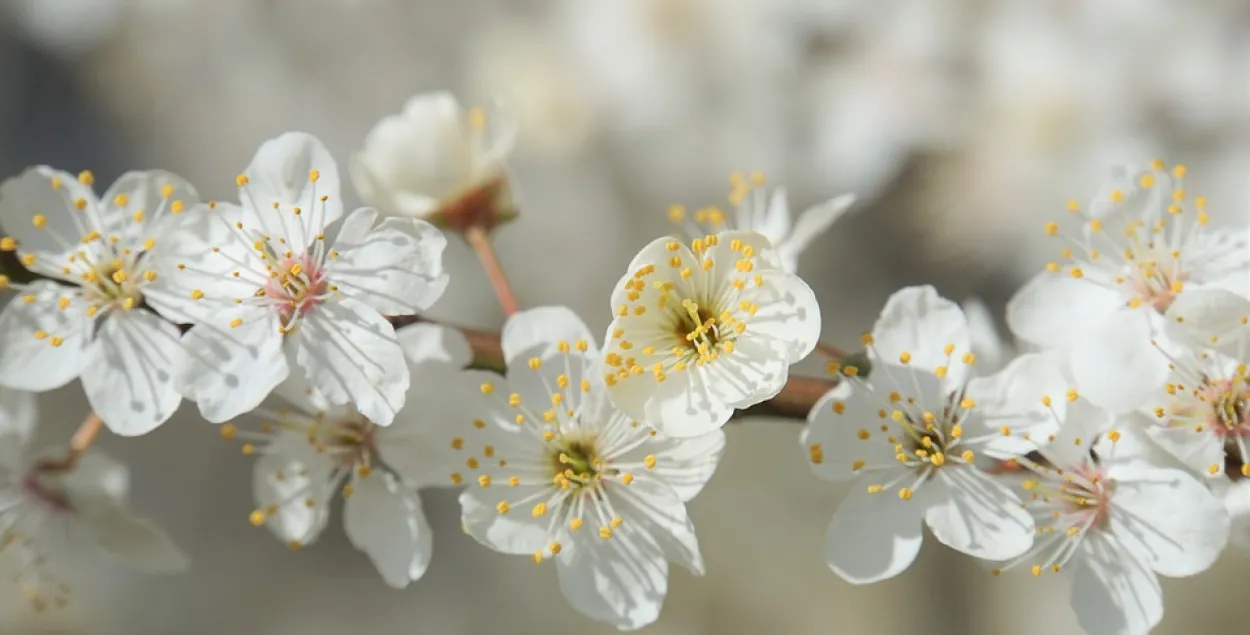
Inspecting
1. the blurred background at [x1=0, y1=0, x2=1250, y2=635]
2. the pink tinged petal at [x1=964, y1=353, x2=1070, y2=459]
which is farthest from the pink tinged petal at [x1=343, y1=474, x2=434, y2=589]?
the blurred background at [x1=0, y1=0, x2=1250, y2=635]

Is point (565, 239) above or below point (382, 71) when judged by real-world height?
below

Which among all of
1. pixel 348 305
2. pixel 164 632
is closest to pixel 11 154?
pixel 164 632

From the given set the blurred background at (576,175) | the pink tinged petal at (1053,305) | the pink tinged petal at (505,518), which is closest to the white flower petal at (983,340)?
the pink tinged petal at (1053,305)

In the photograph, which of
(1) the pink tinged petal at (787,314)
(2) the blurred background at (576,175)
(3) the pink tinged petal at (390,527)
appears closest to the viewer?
(1) the pink tinged petal at (787,314)

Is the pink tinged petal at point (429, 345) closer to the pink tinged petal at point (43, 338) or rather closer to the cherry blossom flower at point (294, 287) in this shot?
the cherry blossom flower at point (294, 287)

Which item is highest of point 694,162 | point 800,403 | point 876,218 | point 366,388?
point 366,388

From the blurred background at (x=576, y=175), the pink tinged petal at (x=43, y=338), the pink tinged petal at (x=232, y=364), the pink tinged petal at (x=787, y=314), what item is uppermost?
the pink tinged petal at (x=43, y=338)

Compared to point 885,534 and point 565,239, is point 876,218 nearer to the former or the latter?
point 565,239

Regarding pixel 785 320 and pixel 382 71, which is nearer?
pixel 785 320
